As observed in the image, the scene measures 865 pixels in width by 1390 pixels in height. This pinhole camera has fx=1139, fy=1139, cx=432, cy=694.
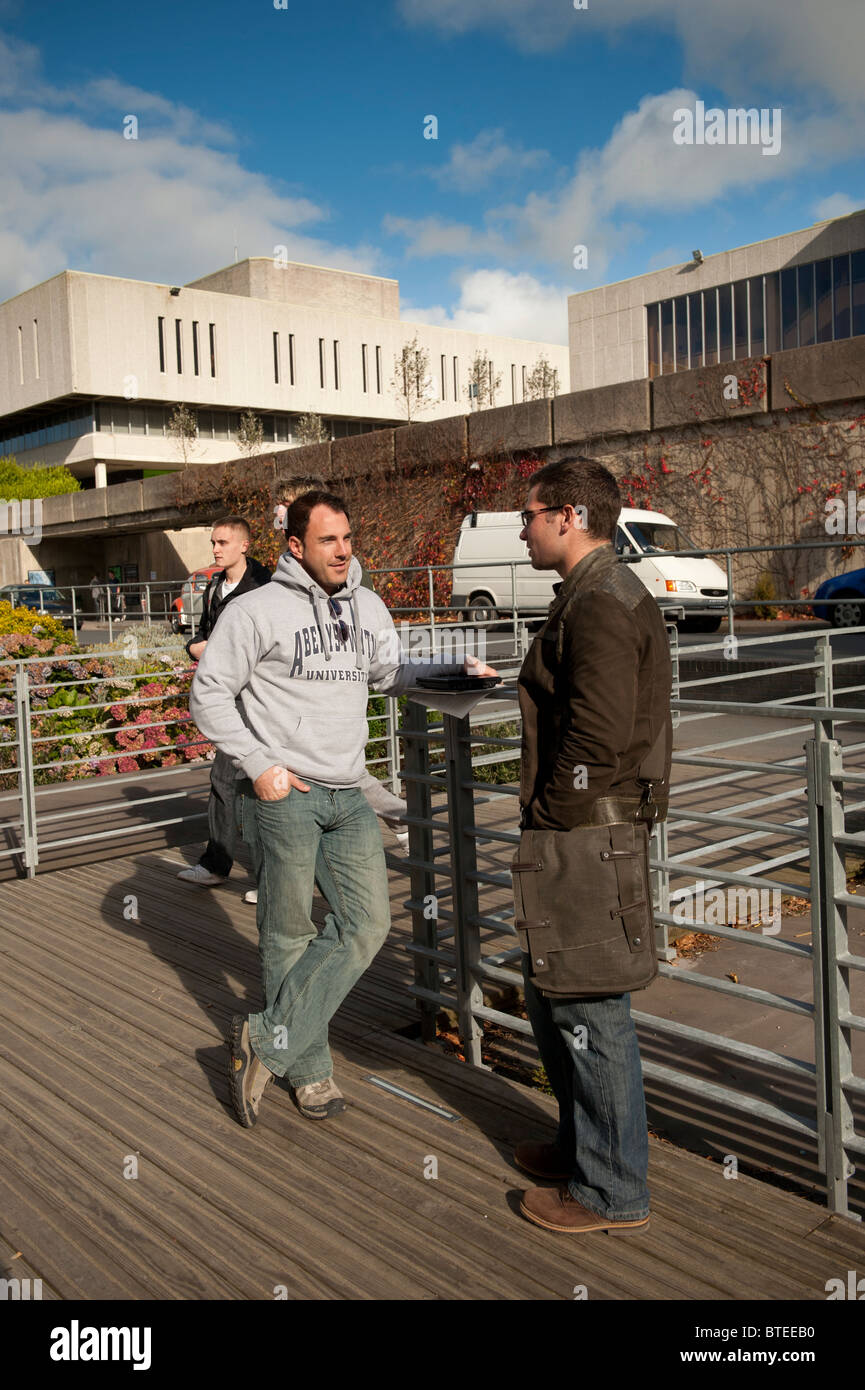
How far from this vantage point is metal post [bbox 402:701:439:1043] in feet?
13.5

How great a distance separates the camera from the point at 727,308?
150ft

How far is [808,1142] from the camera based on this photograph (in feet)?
12.5

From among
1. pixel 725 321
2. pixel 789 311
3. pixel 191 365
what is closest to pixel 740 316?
pixel 725 321

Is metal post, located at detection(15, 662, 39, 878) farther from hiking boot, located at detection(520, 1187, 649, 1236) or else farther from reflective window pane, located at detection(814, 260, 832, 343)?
reflective window pane, located at detection(814, 260, 832, 343)

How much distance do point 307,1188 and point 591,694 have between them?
1.66 m

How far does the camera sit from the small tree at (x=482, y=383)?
5156 centimetres

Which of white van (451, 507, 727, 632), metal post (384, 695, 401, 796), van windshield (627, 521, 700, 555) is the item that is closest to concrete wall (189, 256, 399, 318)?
white van (451, 507, 727, 632)

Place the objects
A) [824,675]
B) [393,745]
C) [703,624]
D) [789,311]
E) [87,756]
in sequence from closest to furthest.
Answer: [824,675] < [393,745] < [87,756] < [703,624] < [789,311]

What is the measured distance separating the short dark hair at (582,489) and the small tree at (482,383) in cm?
4812

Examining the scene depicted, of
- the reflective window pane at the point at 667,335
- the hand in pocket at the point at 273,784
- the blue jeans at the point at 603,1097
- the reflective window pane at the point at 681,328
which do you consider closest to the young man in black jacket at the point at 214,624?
the hand in pocket at the point at 273,784

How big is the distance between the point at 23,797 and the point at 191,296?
5434cm

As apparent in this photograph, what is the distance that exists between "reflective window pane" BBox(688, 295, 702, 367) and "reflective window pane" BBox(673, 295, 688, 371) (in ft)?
0.82

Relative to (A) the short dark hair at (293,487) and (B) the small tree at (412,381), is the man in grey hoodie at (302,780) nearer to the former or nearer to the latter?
(A) the short dark hair at (293,487)

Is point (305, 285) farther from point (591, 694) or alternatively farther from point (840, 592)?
point (591, 694)
